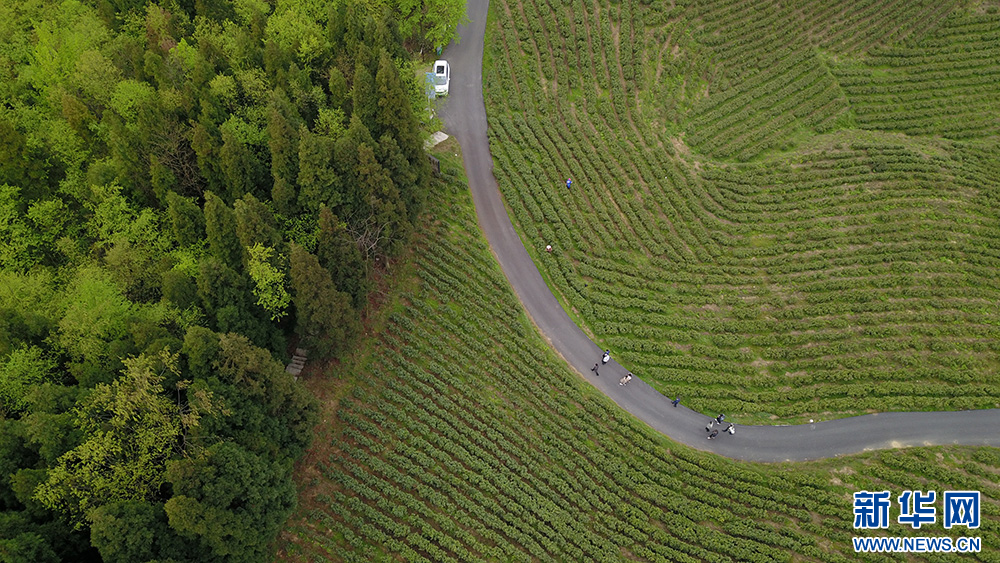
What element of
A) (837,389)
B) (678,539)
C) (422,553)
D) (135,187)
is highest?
(837,389)

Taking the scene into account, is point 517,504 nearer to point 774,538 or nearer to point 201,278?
point 774,538

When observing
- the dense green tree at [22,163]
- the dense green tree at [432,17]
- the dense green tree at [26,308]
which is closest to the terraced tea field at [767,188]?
the dense green tree at [432,17]

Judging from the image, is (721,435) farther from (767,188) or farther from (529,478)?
(767,188)

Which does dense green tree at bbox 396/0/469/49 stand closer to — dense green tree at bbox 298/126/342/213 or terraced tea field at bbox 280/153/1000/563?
dense green tree at bbox 298/126/342/213

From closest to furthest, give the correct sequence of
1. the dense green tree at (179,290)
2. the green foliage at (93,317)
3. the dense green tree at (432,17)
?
the green foliage at (93,317), the dense green tree at (179,290), the dense green tree at (432,17)

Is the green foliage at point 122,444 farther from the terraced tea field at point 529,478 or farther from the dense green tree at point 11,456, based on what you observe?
the terraced tea field at point 529,478

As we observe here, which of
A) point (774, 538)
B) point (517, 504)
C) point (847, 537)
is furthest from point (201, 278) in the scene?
point (847, 537)

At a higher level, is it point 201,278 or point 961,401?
point 961,401
